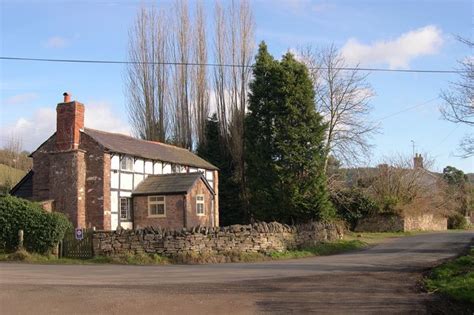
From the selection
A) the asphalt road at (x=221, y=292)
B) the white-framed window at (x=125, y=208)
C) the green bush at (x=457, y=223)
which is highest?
the white-framed window at (x=125, y=208)

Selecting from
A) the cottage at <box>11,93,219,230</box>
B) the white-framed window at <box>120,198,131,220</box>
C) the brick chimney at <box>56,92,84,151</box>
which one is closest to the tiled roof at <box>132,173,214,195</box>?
the cottage at <box>11,93,219,230</box>

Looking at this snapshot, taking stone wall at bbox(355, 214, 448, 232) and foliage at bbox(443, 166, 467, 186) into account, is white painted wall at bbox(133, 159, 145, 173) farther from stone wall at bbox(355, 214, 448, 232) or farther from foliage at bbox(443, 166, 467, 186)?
foliage at bbox(443, 166, 467, 186)

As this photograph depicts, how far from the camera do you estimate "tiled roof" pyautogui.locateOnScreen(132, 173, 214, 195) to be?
29606 millimetres

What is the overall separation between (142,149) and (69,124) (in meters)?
5.03

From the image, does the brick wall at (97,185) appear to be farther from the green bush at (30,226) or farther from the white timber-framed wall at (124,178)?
the green bush at (30,226)

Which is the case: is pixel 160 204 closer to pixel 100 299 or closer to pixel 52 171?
pixel 52 171

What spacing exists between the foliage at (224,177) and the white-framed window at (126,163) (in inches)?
546

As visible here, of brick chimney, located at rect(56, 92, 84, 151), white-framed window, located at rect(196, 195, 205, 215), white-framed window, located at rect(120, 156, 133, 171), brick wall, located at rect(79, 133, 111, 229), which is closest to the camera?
brick wall, located at rect(79, 133, 111, 229)

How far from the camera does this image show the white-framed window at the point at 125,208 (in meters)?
29.4

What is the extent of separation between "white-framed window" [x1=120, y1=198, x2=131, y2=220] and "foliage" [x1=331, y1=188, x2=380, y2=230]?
2021 cm

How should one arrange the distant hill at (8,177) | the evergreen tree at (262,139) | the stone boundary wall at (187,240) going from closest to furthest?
the stone boundary wall at (187,240) < the evergreen tree at (262,139) < the distant hill at (8,177)

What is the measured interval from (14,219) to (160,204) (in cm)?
823

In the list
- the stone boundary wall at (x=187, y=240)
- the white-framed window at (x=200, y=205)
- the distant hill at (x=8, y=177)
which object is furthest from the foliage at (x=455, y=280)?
the distant hill at (x=8, y=177)

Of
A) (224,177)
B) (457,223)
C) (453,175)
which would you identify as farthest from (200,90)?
(453,175)
